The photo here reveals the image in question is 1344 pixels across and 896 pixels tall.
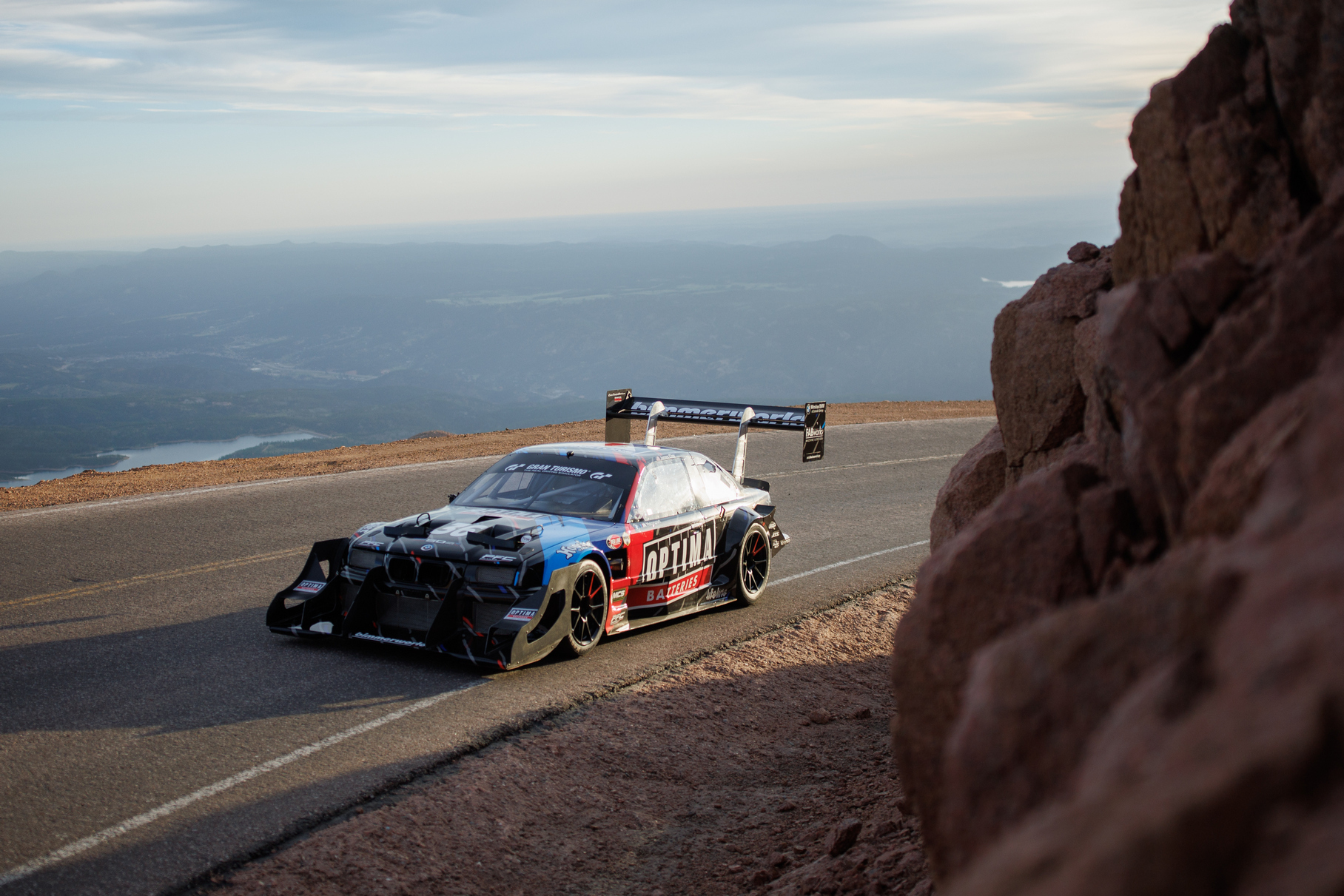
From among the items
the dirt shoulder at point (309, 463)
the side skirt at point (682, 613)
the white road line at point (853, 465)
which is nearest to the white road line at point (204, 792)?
the side skirt at point (682, 613)

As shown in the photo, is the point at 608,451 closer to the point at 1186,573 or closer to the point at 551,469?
the point at 551,469

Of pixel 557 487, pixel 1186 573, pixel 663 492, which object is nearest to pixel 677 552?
pixel 663 492

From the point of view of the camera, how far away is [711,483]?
33.3ft

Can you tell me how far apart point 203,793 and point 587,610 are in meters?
3.34

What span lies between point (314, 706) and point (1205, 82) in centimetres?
621

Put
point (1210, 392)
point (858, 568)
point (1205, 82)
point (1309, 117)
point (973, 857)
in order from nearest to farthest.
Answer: point (973, 857) < point (1210, 392) < point (1309, 117) < point (1205, 82) < point (858, 568)

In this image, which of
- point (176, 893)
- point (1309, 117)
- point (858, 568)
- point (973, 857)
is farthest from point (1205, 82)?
point (858, 568)

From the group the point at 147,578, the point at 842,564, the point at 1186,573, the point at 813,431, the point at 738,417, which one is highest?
the point at 1186,573

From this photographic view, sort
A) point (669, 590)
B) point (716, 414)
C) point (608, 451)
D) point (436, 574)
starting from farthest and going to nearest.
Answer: point (716, 414)
point (608, 451)
point (669, 590)
point (436, 574)

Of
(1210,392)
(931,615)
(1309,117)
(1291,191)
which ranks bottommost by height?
(931,615)

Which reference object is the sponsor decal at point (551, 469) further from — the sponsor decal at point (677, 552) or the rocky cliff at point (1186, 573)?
the rocky cliff at point (1186, 573)

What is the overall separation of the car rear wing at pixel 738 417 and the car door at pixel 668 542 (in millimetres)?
1226

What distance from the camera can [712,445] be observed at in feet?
70.6

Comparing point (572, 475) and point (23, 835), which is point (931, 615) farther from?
point (572, 475)
